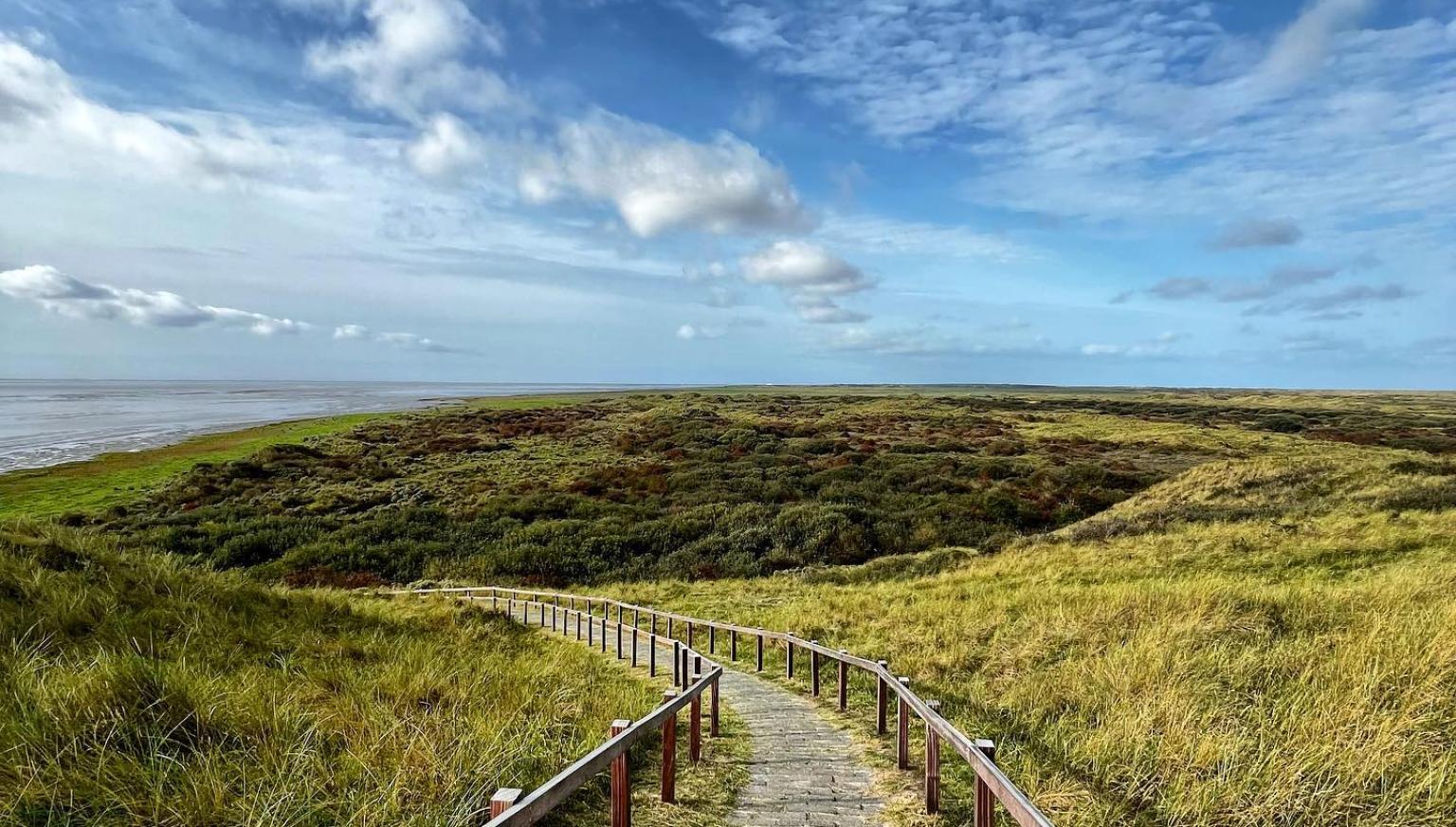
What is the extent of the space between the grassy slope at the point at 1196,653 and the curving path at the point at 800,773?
0.93 meters

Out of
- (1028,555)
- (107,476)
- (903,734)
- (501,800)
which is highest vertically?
(501,800)

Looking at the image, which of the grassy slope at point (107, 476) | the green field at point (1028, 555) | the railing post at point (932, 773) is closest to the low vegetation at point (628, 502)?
the green field at point (1028, 555)

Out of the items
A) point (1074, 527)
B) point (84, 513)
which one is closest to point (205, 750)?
point (1074, 527)

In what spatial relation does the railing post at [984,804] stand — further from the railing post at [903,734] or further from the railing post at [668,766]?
the railing post at [668,766]

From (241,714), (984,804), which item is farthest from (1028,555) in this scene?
(241,714)

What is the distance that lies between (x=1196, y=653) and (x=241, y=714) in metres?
9.74

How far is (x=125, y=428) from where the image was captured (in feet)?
279

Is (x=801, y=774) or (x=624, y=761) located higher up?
(x=624, y=761)

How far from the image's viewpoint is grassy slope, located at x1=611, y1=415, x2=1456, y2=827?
5281 millimetres

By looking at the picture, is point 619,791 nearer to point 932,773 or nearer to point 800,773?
point 932,773

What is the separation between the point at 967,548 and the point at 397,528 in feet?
81.1

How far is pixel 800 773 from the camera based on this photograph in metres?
6.84

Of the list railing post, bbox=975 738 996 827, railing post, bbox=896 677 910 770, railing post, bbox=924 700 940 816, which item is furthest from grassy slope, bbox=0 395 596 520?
railing post, bbox=975 738 996 827

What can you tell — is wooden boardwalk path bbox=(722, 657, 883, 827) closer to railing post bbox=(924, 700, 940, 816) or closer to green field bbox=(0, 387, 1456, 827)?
railing post bbox=(924, 700, 940, 816)
